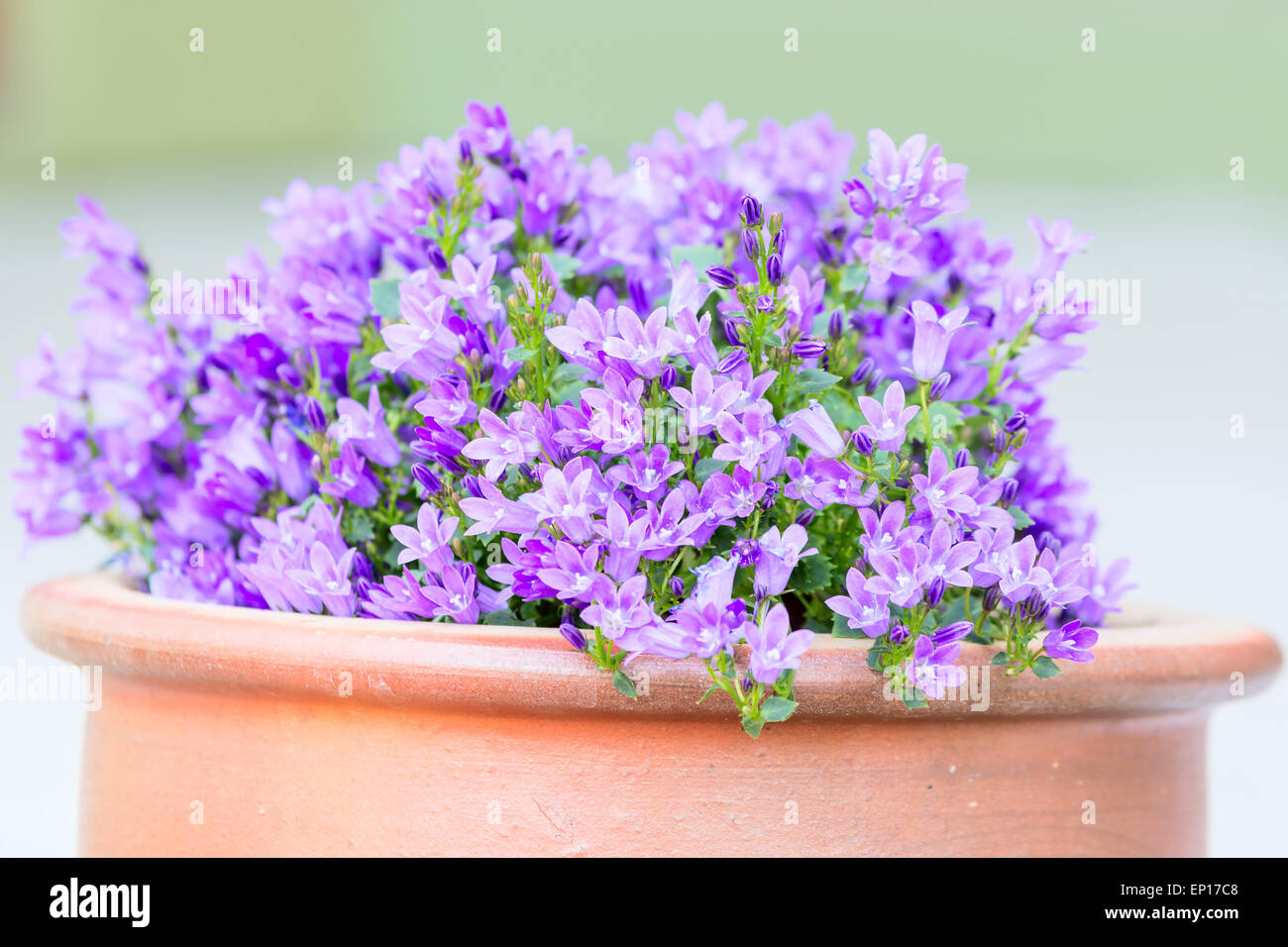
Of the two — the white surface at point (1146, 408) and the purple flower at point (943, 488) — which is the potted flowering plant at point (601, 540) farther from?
the white surface at point (1146, 408)

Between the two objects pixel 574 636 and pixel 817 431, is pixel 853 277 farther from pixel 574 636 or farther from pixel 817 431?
pixel 574 636

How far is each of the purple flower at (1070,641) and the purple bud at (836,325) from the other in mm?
260

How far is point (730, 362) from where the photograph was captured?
2.68 ft

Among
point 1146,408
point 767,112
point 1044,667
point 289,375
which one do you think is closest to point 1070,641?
point 1044,667

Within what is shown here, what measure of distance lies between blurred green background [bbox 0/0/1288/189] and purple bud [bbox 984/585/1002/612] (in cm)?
480

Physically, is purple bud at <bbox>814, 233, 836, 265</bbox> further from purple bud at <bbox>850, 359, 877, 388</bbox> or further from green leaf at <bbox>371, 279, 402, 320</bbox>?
green leaf at <bbox>371, 279, 402, 320</bbox>

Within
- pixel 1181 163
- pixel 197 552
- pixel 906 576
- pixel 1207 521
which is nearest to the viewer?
pixel 906 576

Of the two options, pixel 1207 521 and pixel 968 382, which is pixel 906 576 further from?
pixel 1207 521

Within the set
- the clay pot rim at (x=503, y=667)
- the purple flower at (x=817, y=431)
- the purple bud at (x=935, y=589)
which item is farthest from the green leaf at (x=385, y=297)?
the purple bud at (x=935, y=589)

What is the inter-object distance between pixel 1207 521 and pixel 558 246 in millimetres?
3111

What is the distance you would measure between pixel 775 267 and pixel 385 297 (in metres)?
0.33

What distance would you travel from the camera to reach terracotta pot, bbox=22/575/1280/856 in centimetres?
82
